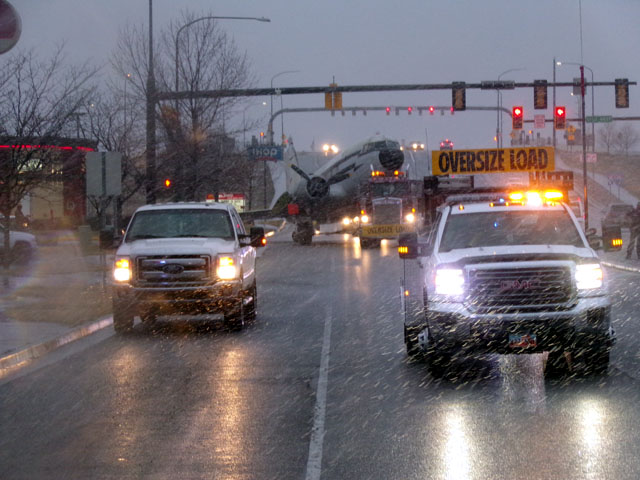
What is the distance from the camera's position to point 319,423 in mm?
8078

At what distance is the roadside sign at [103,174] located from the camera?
66.9 ft

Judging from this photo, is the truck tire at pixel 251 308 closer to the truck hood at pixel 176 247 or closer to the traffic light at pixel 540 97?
the truck hood at pixel 176 247

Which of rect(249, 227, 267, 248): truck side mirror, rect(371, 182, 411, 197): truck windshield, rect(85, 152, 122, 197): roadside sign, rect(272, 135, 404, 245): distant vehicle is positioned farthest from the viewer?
rect(272, 135, 404, 245): distant vehicle

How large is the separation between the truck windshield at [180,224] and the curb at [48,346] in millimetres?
1545

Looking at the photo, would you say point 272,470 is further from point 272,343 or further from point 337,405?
point 272,343

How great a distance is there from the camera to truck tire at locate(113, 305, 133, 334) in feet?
48.1

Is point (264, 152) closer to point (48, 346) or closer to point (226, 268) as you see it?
point (226, 268)

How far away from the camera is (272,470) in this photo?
6.58 metres

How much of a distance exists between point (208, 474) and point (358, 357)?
18.0 ft

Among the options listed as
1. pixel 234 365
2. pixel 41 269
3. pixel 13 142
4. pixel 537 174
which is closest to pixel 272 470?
pixel 234 365

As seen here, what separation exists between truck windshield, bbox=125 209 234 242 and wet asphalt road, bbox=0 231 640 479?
85.2 inches

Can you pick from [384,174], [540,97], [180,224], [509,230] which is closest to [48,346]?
[180,224]

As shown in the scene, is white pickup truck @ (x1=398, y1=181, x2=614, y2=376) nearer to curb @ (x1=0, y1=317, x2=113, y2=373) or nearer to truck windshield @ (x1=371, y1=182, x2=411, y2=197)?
curb @ (x1=0, y1=317, x2=113, y2=373)

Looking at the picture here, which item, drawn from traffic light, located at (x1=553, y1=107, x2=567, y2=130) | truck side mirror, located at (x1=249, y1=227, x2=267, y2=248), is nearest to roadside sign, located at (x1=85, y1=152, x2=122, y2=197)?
truck side mirror, located at (x1=249, y1=227, x2=267, y2=248)
